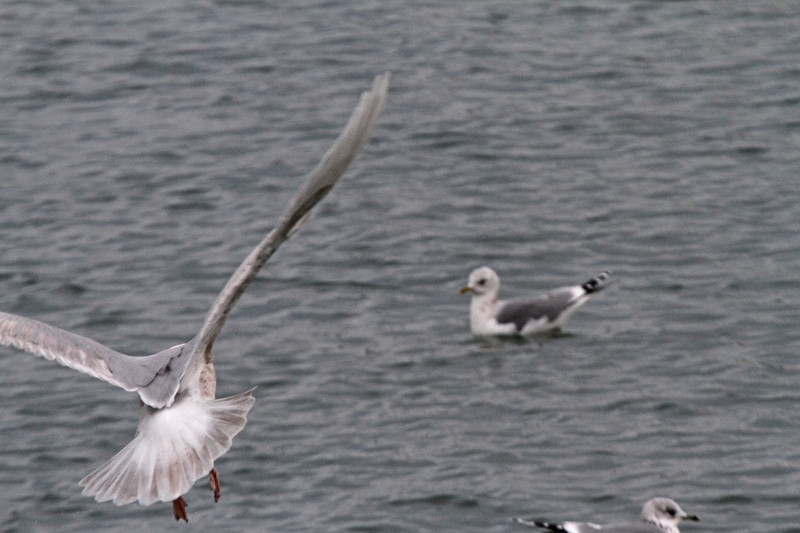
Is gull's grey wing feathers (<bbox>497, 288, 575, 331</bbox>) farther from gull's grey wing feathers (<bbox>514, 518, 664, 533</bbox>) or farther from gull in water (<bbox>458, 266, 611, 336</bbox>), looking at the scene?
gull's grey wing feathers (<bbox>514, 518, 664, 533</bbox>)

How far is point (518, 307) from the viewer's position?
11.1 m

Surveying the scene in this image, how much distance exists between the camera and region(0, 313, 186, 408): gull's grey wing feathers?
586 centimetres

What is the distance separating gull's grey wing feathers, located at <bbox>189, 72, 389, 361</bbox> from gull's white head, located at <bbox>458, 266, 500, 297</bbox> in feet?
17.9

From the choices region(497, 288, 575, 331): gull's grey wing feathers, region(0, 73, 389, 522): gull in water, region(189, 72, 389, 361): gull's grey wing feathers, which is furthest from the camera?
region(497, 288, 575, 331): gull's grey wing feathers

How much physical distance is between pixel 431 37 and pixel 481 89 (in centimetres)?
119

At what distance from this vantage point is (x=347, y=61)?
14.9 meters

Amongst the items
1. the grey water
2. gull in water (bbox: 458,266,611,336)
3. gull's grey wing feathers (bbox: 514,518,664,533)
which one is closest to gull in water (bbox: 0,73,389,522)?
gull's grey wing feathers (bbox: 514,518,664,533)

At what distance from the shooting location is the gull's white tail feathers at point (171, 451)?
5.73 meters

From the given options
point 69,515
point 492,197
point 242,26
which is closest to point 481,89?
point 492,197

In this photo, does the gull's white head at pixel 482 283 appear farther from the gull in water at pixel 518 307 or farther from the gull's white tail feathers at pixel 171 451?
the gull's white tail feathers at pixel 171 451

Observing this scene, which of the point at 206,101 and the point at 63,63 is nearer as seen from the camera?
the point at 206,101

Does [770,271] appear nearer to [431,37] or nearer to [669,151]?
[669,151]

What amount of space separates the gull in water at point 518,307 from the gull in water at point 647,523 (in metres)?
2.96

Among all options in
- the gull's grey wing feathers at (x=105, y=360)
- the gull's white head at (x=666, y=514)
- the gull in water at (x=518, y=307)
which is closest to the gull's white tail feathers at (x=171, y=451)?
the gull's grey wing feathers at (x=105, y=360)
